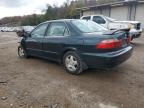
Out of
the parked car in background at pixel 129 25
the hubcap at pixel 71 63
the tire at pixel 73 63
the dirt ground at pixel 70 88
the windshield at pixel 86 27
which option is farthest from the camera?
the parked car in background at pixel 129 25

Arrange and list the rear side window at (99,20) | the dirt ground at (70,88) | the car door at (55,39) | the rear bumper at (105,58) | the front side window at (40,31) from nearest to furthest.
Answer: the dirt ground at (70,88), the rear bumper at (105,58), the car door at (55,39), the front side window at (40,31), the rear side window at (99,20)

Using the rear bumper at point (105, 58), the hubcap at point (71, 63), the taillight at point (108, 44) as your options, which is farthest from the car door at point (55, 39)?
the taillight at point (108, 44)

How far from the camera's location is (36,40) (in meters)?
6.06

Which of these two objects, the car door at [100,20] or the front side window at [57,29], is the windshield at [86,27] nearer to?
the front side window at [57,29]

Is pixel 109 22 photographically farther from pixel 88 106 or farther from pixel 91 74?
pixel 88 106

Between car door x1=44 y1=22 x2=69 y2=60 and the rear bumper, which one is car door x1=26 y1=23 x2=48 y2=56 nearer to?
car door x1=44 y1=22 x2=69 y2=60

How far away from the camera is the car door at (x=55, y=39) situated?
5039mm

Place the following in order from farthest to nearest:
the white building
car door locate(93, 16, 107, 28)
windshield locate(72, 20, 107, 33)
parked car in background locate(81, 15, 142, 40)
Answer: the white building < car door locate(93, 16, 107, 28) < parked car in background locate(81, 15, 142, 40) < windshield locate(72, 20, 107, 33)

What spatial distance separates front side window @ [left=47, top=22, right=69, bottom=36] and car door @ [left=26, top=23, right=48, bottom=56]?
31 cm

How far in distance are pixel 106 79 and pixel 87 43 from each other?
1.08m

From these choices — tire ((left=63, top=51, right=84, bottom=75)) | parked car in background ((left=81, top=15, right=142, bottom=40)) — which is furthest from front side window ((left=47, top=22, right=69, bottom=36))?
parked car in background ((left=81, top=15, right=142, bottom=40))

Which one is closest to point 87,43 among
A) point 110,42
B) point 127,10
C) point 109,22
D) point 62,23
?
point 110,42

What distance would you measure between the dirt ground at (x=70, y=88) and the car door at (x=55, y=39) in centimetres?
53

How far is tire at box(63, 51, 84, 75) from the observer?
15.2ft
